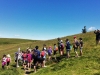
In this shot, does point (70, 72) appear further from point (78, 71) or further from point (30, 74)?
point (30, 74)

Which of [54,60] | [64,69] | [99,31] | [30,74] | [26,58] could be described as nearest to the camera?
[64,69]

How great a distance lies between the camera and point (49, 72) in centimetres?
2120

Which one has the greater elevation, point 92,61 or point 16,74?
point 92,61

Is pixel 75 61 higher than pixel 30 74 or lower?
higher

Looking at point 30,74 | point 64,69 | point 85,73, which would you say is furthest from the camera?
point 30,74

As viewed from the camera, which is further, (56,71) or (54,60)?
(54,60)

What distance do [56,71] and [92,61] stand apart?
4.58 meters

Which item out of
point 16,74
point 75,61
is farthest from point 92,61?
point 16,74

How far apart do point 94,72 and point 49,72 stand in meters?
5.06

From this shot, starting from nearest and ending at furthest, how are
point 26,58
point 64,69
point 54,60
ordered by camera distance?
point 64,69 → point 26,58 → point 54,60

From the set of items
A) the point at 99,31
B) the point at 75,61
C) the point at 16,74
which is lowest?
the point at 16,74

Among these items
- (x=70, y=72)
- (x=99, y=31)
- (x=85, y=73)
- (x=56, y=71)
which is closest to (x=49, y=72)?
(x=56, y=71)

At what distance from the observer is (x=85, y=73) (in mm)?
18828

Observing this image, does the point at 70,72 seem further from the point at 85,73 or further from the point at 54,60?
the point at 54,60
